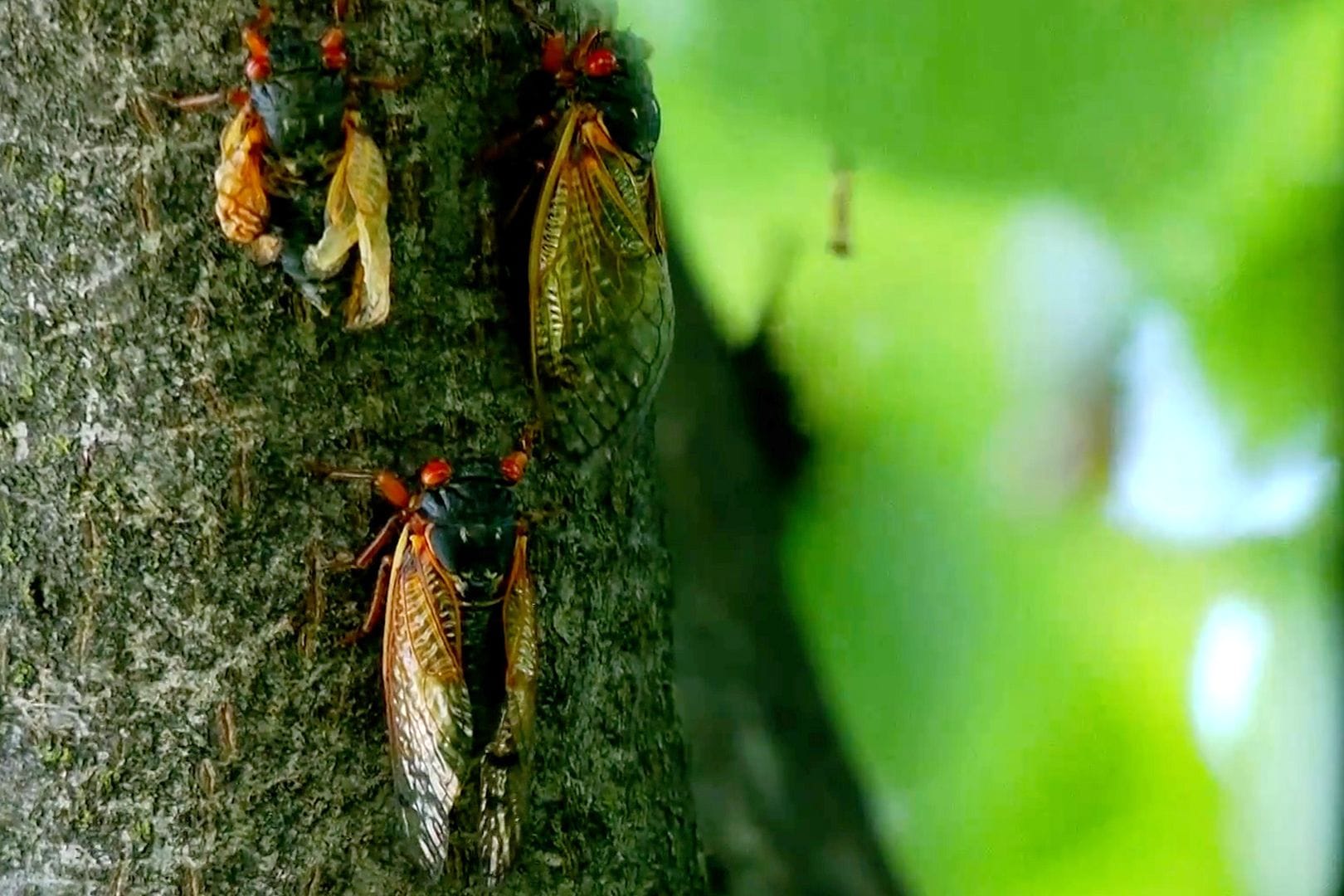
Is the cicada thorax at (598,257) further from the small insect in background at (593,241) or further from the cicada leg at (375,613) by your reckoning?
the cicada leg at (375,613)

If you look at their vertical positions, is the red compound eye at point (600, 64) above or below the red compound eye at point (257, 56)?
above

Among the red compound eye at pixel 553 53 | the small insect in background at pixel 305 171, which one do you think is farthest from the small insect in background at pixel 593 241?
the small insect in background at pixel 305 171

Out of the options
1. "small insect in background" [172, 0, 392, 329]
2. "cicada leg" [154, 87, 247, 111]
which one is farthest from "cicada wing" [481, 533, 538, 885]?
"cicada leg" [154, 87, 247, 111]

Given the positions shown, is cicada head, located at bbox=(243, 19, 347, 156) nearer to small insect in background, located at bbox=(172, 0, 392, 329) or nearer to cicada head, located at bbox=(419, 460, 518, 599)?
small insect in background, located at bbox=(172, 0, 392, 329)

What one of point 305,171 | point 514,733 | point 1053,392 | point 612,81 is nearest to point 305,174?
point 305,171

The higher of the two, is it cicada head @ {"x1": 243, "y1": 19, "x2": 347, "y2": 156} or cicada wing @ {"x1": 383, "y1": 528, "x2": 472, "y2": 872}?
cicada head @ {"x1": 243, "y1": 19, "x2": 347, "y2": 156}

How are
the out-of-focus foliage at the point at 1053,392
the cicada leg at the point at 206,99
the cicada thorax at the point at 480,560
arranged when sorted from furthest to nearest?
the out-of-focus foliage at the point at 1053,392, the cicada thorax at the point at 480,560, the cicada leg at the point at 206,99
